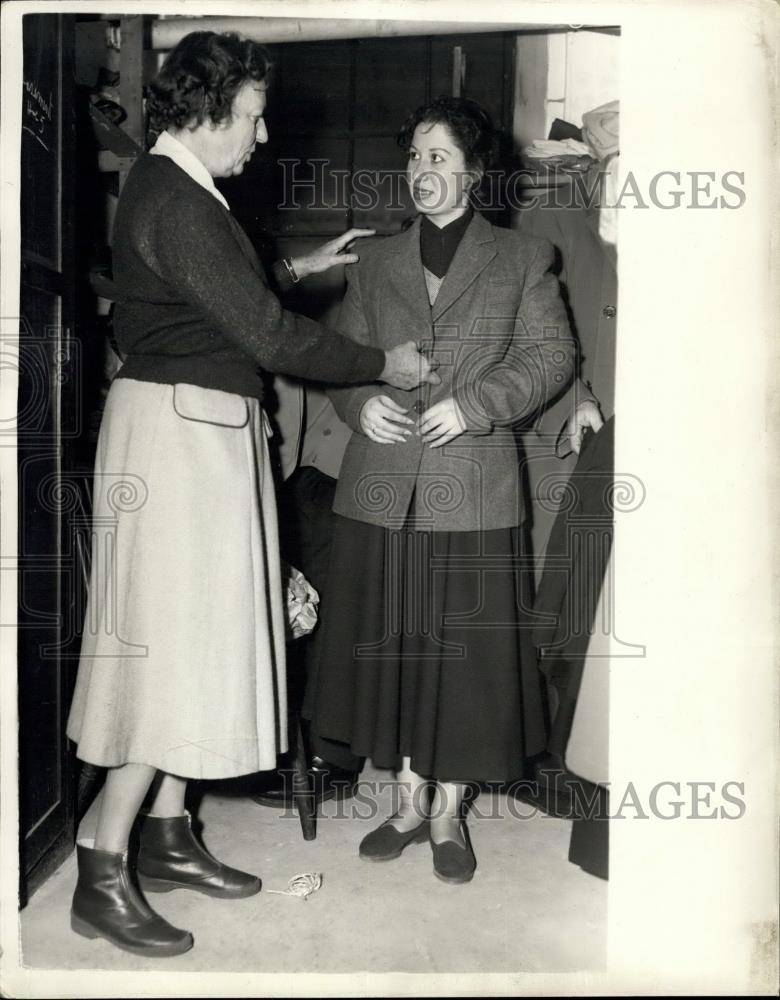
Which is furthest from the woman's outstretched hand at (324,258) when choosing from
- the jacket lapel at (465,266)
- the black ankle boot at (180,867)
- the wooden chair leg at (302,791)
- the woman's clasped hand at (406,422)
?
the black ankle boot at (180,867)

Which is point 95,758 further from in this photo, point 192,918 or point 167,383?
point 167,383

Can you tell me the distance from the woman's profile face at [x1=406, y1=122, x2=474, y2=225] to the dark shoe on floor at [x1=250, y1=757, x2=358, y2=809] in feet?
5.60

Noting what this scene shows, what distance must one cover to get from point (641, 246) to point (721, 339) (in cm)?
24

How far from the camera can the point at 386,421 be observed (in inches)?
91.3

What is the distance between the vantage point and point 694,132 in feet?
5.88

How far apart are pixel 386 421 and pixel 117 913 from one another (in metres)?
1.29

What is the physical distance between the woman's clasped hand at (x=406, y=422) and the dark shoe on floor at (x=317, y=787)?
1.13 metres

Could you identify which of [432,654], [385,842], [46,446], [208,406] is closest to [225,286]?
[208,406]

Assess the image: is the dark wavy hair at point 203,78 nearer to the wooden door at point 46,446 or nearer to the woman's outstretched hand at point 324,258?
the wooden door at point 46,446

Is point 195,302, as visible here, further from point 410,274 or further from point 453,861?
point 453,861

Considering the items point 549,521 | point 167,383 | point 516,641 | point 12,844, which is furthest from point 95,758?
point 549,521

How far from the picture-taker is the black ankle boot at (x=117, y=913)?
193cm

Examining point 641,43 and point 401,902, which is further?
point 401,902

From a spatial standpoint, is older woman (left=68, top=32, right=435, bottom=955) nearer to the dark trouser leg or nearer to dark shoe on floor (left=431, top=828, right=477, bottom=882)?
dark shoe on floor (left=431, top=828, right=477, bottom=882)
